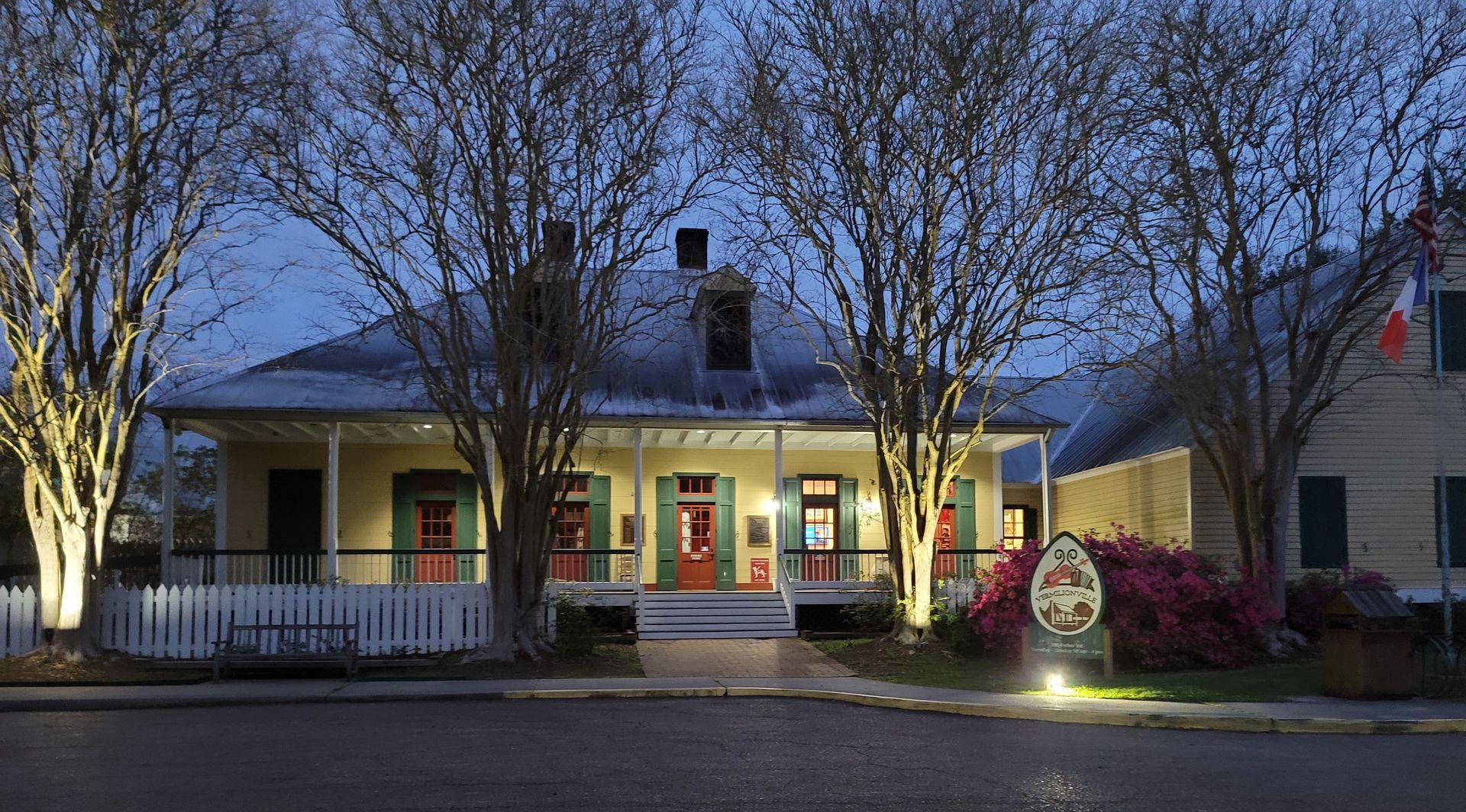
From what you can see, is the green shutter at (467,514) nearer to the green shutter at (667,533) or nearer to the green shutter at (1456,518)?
the green shutter at (667,533)

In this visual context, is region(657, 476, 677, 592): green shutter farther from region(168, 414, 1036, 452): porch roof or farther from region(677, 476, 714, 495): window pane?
region(168, 414, 1036, 452): porch roof

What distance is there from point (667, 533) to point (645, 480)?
1215mm

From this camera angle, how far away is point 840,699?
49.8 feet

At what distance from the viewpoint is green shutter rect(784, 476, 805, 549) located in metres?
26.4

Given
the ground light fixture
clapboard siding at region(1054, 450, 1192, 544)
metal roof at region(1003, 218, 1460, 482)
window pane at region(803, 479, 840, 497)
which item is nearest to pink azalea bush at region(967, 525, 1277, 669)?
the ground light fixture

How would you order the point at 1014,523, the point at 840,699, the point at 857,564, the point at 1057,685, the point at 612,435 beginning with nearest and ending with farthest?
the point at 840,699, the point at 1057,685, the point at 612,435, the point at 857,564, the point at 1014,523

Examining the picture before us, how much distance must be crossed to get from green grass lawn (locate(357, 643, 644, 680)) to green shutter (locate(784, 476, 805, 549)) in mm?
7452

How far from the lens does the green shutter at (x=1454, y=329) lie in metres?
23.4

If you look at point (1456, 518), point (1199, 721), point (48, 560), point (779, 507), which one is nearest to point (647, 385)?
point (779, 507)

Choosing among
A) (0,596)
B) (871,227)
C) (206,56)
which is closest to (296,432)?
(0,596)

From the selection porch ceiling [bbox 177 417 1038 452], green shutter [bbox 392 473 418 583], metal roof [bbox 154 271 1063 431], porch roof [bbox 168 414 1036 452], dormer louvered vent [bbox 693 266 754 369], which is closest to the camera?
metal roof [bbox 154 271 1063 431]

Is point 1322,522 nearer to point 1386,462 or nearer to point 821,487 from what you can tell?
point 1386,462

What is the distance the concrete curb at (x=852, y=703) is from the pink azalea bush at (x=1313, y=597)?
30.2 feet

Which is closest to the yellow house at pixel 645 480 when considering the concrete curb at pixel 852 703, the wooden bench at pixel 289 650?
the wooden bench at pixel 289 650
